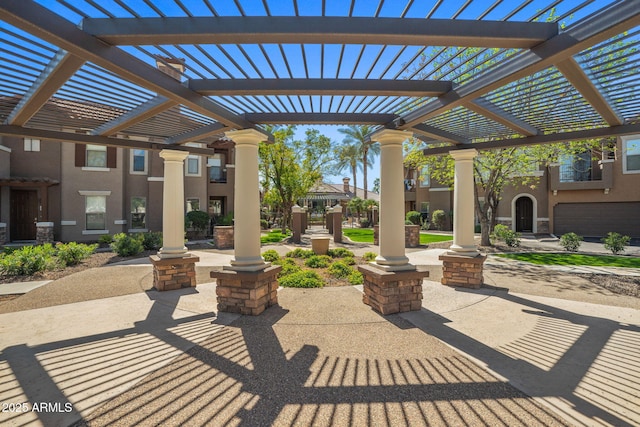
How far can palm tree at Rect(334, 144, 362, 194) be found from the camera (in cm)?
3800

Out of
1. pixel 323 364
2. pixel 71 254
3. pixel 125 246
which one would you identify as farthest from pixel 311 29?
pixel 125 246

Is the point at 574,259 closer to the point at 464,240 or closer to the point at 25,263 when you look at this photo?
the point at 464,240

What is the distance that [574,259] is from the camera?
10602mm

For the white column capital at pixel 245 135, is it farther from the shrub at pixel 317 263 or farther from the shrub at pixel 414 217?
the shrub at pixel 414 217

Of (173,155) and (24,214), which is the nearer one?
(173,155)

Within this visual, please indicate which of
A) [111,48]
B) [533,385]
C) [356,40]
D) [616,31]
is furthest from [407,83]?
[533,385]

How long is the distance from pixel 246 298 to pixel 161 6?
4142mm

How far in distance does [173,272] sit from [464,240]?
22.6ft

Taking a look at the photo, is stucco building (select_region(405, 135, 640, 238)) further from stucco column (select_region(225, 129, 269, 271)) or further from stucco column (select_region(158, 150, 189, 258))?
stucco column (select_region(158, 150, 189, 258))

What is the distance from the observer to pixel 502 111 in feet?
17.1

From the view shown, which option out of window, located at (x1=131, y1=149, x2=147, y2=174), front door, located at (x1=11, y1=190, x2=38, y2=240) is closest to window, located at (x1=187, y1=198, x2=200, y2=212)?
window, located at (x1=131, y1=149, x2=147, y2=174)

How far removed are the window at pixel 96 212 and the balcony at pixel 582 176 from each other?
2747 cm

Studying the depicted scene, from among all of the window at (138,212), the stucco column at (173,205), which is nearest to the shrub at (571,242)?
the stucco column at (173,205)

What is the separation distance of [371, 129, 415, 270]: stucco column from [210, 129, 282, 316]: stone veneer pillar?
2184mm
